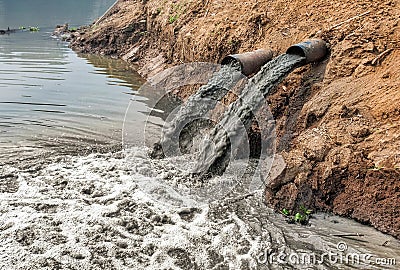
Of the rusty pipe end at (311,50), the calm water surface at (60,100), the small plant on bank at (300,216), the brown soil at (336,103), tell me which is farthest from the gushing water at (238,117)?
the calm water surface at (60,100)

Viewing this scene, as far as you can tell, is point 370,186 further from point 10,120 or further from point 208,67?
point 10,120

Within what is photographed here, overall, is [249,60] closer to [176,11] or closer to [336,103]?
[336,103]

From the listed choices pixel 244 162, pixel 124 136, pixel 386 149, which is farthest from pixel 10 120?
pixel 386 149

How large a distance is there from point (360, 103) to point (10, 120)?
19.2ft

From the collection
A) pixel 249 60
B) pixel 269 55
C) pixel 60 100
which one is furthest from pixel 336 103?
pixel 60 100

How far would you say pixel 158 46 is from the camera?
493 inches

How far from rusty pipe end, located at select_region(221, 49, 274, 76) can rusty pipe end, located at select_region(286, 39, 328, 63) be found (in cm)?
57

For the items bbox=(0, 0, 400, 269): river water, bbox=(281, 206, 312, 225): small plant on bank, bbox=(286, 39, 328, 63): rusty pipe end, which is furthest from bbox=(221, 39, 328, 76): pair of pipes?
bbox=(281, 206, 312, 225): small plant on bank

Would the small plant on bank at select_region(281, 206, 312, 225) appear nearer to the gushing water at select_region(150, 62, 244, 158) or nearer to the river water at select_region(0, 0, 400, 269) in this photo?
the river water at select_region(0, 0, 400, 269)

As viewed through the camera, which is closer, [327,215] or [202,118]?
[327,215]

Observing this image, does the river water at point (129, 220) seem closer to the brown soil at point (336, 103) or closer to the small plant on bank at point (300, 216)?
the small plant on bank at point (300, 216)

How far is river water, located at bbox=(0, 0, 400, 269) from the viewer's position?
11.2 feet

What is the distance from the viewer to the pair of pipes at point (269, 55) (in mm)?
5414

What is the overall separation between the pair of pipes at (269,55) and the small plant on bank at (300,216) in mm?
2270
